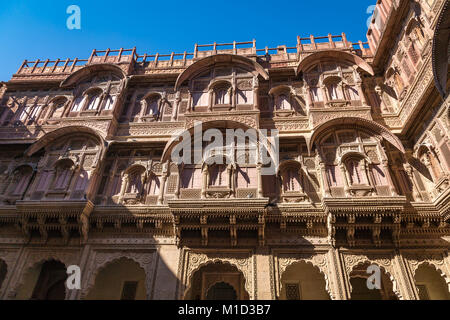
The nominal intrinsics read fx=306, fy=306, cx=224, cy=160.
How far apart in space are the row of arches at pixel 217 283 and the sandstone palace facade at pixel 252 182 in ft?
0.16

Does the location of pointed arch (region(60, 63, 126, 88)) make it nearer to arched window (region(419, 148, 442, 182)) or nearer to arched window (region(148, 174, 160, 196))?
arched window (region(148, 174, 160, 196))

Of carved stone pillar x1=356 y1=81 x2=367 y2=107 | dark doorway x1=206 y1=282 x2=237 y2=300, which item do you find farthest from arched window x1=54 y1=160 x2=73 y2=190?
carved stone pillar x1=356 y1=81 x2=367 y2=107

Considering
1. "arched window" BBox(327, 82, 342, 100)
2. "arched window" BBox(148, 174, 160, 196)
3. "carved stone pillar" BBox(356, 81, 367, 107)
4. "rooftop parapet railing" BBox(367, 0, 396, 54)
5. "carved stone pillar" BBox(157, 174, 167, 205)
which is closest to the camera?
"carved stone pillar" BBox(157, 174, 167, 205)

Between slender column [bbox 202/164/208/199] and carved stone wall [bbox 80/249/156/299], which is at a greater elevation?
slender column [bbox 202/164/208/199]

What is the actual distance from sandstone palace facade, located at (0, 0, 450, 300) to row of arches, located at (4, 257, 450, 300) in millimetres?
50

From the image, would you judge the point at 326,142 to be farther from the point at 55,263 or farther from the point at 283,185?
the point at 55,263

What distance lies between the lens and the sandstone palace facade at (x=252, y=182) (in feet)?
31.1

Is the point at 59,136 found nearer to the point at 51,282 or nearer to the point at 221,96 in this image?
the point at 51,282

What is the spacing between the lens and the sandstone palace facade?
31.1 ft

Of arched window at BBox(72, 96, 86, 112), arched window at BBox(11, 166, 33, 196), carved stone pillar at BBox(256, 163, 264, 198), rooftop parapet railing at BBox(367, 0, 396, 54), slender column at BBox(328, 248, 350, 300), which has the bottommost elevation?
slender column at BBox(328, 248, 350, 300)

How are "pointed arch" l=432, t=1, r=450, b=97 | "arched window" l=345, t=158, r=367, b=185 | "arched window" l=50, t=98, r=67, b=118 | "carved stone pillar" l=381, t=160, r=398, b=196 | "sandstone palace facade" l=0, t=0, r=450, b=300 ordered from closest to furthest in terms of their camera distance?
1. "pointed arch" l=432, t=1, r=450, b=97
2. "sandstone palace facade" l=0, t=0, r=450, b=300
3. "carved stone pillar" l=381, t=160, r=398, b=196
4. "arched window" l=345, t=158, r=367, b=185
5. "arched window" l=50, t=98, r=67, b=118

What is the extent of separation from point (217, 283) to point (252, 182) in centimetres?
425

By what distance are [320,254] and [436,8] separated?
325 inches

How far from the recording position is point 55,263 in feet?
38.0
